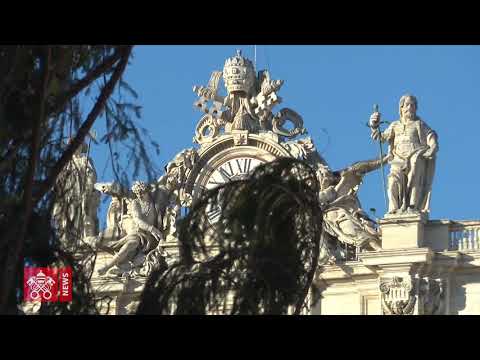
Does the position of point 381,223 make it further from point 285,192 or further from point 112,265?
point 285,192

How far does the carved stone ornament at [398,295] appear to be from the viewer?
31031mm

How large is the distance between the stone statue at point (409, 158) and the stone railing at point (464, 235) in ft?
2.26

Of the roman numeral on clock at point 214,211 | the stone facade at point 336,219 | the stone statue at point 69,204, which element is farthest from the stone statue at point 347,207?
the stone statue at point 69,204

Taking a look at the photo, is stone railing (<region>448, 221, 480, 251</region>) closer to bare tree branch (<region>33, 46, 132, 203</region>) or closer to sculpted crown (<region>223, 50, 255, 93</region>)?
sculpted crown (<region>223, 50, 255, 93</region>)

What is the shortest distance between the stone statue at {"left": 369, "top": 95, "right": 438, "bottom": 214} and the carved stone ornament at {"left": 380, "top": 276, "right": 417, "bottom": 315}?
1164 millimetres

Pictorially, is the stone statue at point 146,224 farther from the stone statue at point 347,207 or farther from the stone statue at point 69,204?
the stone statue at point 69,204

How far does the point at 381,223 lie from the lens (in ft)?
104

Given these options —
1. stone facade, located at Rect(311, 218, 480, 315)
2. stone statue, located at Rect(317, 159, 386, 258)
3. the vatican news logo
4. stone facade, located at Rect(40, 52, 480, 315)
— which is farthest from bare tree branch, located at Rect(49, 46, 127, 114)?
stone statue, located at Rect(317, 159, 386, 258)

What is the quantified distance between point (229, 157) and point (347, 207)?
2290 millimetres

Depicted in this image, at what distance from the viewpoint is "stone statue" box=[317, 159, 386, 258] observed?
31734 millimetres

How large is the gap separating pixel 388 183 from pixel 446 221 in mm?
1362
